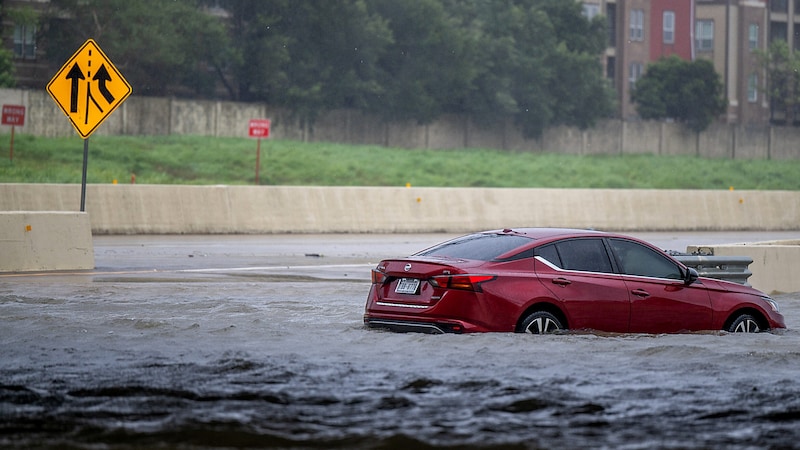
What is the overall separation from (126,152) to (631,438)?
53339 millimetres

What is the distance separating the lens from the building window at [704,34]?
92.7 metres

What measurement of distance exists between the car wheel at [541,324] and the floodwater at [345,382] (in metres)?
0.22

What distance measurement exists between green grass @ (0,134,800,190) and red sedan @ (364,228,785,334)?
40312mm

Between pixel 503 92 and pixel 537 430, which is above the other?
pixel 503 92

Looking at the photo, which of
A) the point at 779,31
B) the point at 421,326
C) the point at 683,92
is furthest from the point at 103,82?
the point at 779,31

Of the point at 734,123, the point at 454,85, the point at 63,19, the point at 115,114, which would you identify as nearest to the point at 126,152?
the point at 115,114

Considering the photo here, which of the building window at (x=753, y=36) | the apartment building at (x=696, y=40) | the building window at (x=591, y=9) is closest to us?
the apartment building at (x=696, y=40)

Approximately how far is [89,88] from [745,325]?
12.9 metres

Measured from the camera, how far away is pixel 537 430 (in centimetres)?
777

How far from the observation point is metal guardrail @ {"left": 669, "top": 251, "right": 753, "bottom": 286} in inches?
635

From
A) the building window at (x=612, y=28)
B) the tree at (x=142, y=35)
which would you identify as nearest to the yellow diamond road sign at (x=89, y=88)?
the tree at (x=142, y=35)

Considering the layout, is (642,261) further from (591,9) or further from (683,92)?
(591,9)

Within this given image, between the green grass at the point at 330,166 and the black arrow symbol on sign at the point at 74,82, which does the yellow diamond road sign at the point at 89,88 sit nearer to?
the black arrow symbol on sign at the point at 74,82

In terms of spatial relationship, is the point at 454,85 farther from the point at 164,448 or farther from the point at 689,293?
the point at 164,448
